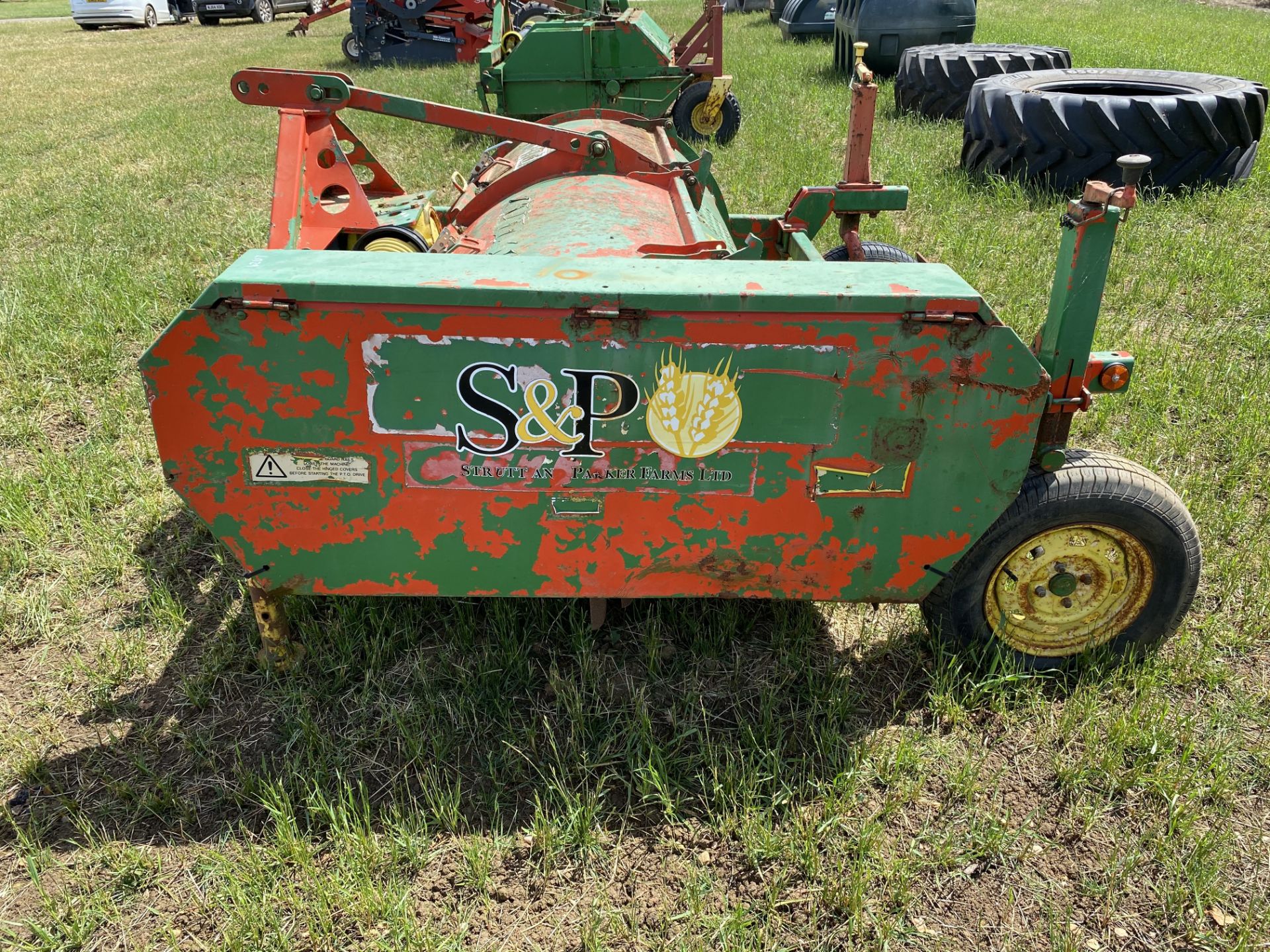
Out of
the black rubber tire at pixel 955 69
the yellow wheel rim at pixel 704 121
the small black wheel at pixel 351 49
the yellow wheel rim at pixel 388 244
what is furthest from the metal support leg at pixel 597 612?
the small black wheel at pixel 351 49

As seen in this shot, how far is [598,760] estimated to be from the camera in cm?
257

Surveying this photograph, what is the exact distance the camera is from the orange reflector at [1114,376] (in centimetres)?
255

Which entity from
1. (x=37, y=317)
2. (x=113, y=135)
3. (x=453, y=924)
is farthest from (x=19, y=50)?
(x=453, y=924)

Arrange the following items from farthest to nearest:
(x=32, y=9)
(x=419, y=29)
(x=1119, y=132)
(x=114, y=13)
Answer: (x=32, y=9)
(x=114, y=13)
(x=419, y=29)
(x=1119, y=132)

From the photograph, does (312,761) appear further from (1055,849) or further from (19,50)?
(19,50)

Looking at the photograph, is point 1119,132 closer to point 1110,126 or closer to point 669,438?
point 1110,126

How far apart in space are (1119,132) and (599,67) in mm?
4300

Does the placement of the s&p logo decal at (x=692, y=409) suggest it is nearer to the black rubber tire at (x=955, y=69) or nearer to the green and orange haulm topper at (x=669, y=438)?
the green and orange haulm topper at (x=669, y=438)

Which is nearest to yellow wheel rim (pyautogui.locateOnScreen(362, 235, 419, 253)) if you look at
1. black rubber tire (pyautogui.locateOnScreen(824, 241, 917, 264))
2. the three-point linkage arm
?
black rubber tire (pyautogui.locateOnScreen(824, 241, 917, 264))

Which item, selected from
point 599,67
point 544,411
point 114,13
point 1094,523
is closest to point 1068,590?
point 1094,523

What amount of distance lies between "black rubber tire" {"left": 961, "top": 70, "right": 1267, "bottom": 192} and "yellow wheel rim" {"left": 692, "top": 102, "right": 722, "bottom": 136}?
2.85m

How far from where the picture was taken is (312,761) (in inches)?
101

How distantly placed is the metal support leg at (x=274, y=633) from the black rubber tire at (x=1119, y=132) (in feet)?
19.7

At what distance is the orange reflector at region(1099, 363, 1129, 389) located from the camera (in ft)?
8.36
